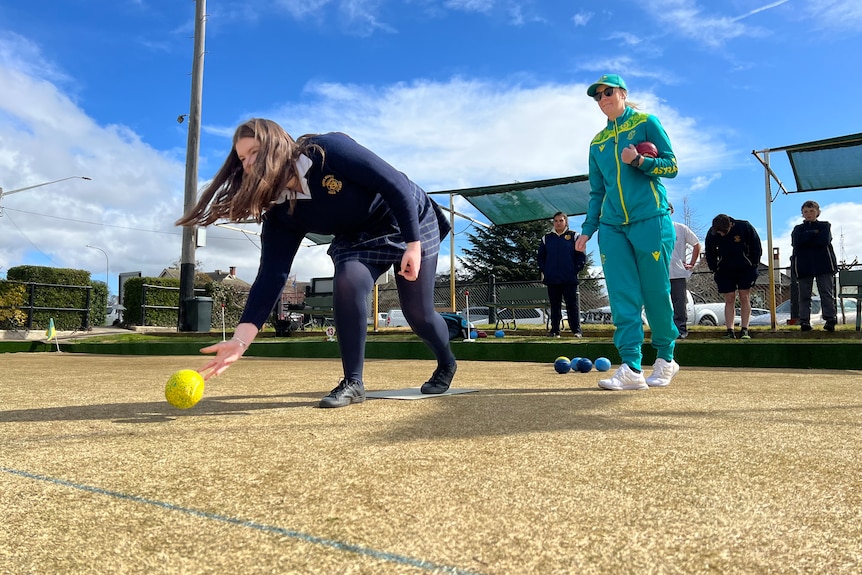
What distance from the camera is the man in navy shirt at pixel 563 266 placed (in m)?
8.13

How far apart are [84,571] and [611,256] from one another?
3.29 metres

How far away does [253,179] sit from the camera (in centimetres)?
257

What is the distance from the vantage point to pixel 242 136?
2.65m

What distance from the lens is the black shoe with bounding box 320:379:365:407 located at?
104 inches

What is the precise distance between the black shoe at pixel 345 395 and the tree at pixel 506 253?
32.6 m

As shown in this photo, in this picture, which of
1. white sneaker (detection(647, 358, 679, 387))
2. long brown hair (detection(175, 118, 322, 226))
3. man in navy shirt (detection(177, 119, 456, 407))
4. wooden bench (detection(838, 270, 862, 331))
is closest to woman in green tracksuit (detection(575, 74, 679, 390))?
white sneaker (detection(647, 358, 679, 387))

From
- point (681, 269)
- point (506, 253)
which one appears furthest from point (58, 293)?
point (506, 253)

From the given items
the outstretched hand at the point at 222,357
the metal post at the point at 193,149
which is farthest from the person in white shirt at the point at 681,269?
the metal post at the point at 193,149

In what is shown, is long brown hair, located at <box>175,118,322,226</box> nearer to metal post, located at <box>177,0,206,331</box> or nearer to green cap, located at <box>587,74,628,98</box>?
green cap, located at <box>587,74,628,98</box>

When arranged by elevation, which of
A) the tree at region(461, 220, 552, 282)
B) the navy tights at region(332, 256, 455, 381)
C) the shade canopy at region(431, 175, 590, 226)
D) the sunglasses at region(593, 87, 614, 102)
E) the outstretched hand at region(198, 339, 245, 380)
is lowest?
the outstretched hand at region(198, 339, 245, 380)

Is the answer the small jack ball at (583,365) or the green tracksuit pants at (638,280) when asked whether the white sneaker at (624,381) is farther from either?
the small jack ball at (583,365)

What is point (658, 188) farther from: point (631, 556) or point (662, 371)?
point (631, 556)

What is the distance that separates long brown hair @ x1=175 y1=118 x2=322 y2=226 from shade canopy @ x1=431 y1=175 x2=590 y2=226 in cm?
792

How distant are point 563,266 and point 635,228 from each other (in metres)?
4.56
